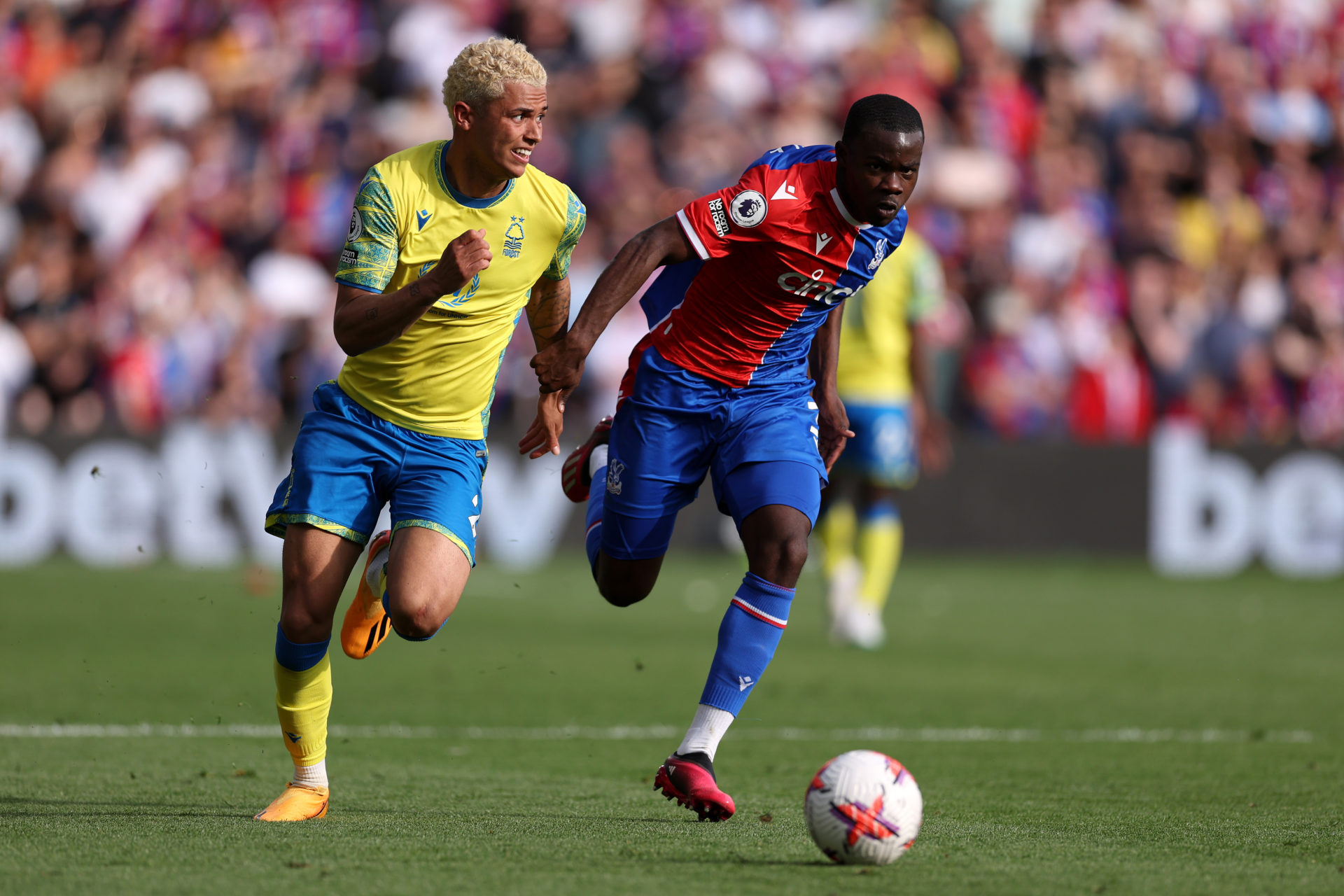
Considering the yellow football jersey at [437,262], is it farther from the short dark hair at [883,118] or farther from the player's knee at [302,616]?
the short dark hair at [883,118]

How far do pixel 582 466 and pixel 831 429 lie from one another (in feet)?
3.72

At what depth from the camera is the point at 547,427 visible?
5.99m

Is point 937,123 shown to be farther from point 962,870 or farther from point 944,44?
point 962,870

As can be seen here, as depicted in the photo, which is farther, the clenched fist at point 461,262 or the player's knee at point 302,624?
the player's knee at point 302,624

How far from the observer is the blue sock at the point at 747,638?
5832mm

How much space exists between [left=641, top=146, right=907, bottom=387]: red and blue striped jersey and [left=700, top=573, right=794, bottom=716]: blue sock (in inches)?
Result: 31.8

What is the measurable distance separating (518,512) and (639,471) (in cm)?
948

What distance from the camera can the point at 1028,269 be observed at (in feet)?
57.5

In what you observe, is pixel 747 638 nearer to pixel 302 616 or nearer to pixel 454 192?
pixel 302 616

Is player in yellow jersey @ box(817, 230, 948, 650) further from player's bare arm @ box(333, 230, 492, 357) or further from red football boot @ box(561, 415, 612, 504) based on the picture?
player's bare arm @ box(333, 230, 492, 357)

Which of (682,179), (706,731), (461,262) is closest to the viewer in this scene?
(461,262)

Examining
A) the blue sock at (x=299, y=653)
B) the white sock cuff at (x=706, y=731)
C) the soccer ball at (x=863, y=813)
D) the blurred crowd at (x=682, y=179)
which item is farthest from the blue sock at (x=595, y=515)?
the blurred crowd at (x=682, y=179)

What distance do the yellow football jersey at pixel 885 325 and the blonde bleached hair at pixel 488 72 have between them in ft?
19.4

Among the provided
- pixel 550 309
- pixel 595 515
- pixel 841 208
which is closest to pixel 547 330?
pixel 550 309
